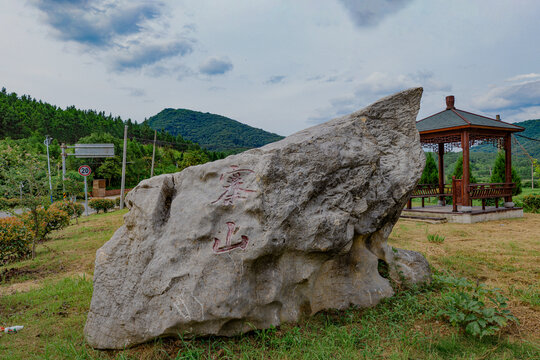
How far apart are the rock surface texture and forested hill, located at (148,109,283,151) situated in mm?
57296

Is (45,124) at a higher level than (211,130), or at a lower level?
lower

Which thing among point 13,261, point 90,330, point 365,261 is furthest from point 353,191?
point 13,261

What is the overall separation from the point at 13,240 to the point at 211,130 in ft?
260

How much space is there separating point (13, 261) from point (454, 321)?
8.82 metres

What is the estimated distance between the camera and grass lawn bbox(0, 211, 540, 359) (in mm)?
3080

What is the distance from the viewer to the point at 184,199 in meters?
3.74

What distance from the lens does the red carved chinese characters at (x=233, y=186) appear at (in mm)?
3553

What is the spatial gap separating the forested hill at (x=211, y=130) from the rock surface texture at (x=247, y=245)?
57.3 m

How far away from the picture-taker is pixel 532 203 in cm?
1332

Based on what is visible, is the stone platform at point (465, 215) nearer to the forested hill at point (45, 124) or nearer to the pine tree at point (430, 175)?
the pine tree at point (430, 175)

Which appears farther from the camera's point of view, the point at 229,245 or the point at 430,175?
the point at 430,175

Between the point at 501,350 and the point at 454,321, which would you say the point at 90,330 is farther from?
the point at 501,350

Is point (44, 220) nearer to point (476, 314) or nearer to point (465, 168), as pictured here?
point (476, 314)

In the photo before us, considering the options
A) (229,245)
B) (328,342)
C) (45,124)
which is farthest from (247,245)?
(45,124)
